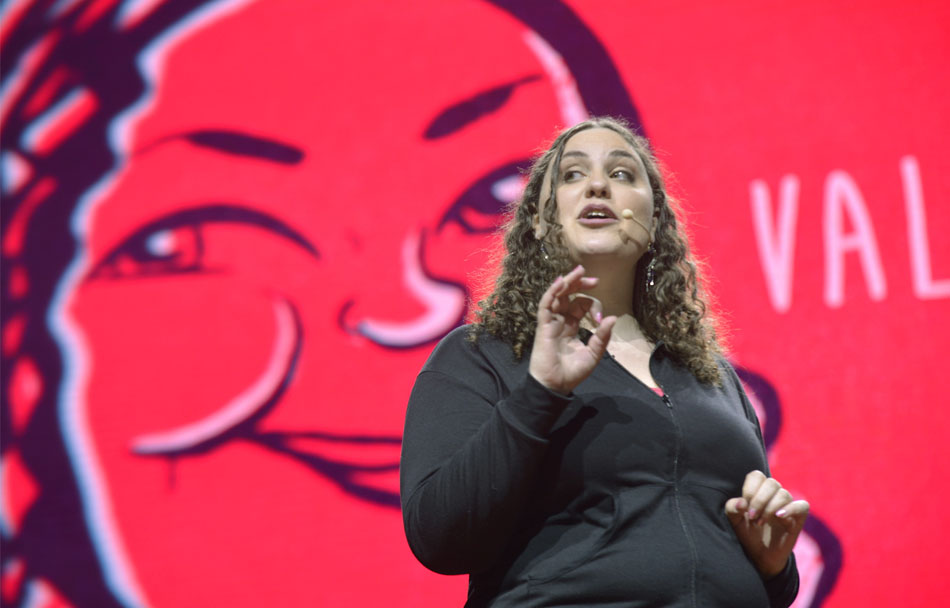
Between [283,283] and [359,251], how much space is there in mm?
188

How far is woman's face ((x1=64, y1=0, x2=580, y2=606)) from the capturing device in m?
2.14

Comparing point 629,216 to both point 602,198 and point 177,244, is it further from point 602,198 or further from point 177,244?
point 177,244

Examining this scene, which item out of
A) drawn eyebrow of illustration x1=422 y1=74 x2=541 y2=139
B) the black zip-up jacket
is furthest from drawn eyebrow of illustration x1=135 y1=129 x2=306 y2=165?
the black zip-up jacket

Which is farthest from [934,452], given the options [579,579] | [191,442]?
[191,442]

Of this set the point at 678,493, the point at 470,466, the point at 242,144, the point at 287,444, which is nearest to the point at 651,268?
the point at 678,493

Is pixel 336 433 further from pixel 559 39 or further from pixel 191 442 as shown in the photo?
pixel 559 39

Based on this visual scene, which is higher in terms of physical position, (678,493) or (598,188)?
(598,188)

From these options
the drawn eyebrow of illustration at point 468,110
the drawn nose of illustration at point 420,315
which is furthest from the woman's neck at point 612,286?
the drawn eyebrow of illustration at point 468,110

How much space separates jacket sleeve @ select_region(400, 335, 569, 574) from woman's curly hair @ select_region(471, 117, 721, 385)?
13 cm

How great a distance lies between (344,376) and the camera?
7.18ft

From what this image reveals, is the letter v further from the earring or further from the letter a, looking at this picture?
the earring

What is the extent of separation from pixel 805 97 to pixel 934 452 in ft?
2.85

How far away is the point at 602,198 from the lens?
1310 millimetres

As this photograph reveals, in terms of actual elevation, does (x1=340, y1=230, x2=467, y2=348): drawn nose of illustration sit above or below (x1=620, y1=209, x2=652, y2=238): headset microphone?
below
